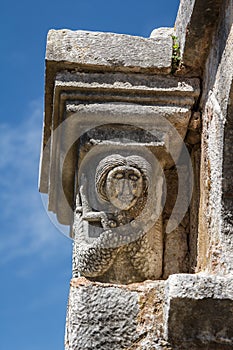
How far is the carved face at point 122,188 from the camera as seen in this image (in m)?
4.86

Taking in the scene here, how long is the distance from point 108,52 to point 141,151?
21.1 inches

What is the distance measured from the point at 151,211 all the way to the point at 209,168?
15.0 inches

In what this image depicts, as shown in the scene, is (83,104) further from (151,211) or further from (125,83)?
(151,211)

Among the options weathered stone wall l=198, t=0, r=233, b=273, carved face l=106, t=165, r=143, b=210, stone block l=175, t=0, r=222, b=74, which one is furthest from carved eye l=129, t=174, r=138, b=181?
stone block l=175, t=0, r=222, b=74

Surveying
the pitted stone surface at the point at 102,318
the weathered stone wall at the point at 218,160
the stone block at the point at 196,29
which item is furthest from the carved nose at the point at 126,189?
the stone block at the point at 196,29

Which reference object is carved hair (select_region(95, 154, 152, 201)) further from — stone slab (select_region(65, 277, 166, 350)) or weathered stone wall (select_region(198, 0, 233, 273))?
stone slab (select_region(65, 277, 166, 350))

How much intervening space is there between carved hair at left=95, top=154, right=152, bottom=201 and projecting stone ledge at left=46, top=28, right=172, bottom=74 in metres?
0.47

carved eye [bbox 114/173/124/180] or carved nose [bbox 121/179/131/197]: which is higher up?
carved eye [bbox 114/173/124/180]

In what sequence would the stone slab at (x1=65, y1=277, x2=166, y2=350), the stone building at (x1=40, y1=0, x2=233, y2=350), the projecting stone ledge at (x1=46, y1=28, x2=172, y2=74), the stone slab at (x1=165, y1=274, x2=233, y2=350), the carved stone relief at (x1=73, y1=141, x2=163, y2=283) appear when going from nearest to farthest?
the stone slab at (x1=165, y1=274, x2=233, y2=350) < the stone slab at (x1=65, y1=277, x2=166, y2=350) < the stone building at (x1=40, y1=0, x2=233, y2=350) < the carved stone relief at (x1=73, y1=141, x2=163, y2=283) < the projecting stone ledge at (x1=46, y1=28, x2=172, y2=74)

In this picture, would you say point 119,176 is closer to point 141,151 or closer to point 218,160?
point 141,151

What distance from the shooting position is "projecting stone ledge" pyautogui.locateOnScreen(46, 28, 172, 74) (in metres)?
5.02

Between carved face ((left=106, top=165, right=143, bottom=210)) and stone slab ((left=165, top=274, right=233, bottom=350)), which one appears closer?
stone slab ((left=165, top=274, right=233, bottom=350))

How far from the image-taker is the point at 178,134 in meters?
5.07

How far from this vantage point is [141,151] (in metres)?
4.96
